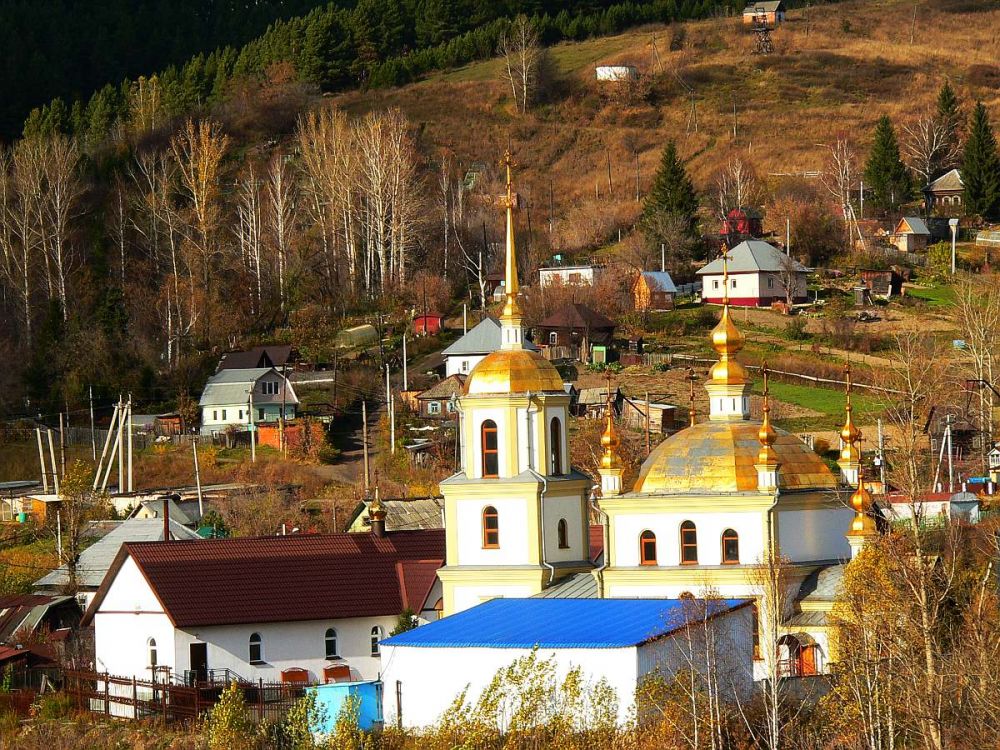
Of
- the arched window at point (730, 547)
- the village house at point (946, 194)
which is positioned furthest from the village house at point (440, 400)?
the arched window at point (730, 547)

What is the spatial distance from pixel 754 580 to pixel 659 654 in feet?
17.2

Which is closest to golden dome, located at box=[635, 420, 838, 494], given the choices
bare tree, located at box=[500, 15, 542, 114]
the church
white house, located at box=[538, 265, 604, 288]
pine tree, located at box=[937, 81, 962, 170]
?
the church

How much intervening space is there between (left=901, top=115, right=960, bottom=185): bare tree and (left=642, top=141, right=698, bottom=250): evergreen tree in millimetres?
15919

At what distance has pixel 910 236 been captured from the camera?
88.4 metres

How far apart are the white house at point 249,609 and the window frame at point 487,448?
12.9ft

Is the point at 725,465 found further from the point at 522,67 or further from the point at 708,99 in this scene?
the point at 522,67

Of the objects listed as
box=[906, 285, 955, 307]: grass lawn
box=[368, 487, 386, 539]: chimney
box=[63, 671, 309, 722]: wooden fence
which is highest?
box=[906, 285, 955, 307]: grass lawn

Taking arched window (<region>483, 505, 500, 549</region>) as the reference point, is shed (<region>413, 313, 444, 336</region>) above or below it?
above

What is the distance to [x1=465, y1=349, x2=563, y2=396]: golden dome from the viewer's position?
38562 mm

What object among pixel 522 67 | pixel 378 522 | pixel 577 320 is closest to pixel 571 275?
pixel 577 320

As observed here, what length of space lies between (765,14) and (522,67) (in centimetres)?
2061

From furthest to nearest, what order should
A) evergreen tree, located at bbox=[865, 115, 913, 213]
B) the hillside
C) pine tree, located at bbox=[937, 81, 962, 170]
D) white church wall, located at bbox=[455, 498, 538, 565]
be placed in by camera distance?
the hillside, pine tree, located at bbox=[937, 81, 962, 170], evergreen tree, located at bbox=[865, 115, 913, 213], white church wall, located at bbox=[455, 498, 538, 565]

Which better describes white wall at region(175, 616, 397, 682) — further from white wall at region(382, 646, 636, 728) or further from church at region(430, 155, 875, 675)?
white wall at region(382, 646, 636, 728)

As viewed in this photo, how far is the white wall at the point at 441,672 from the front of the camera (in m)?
30.4
